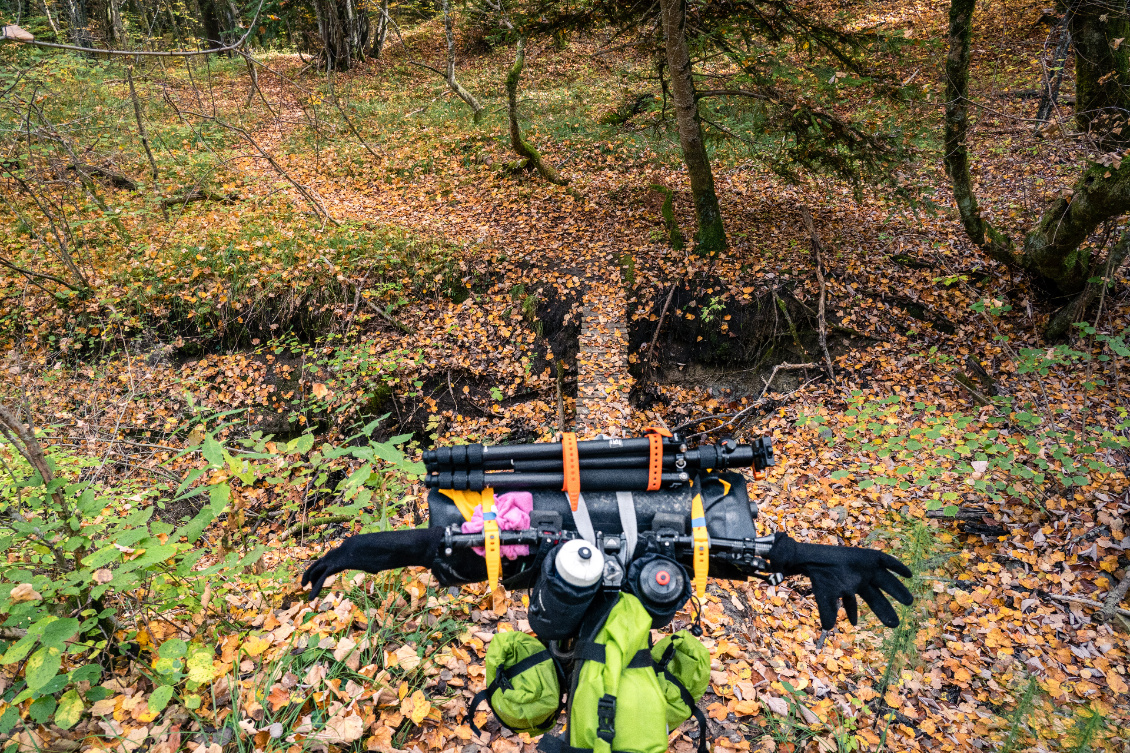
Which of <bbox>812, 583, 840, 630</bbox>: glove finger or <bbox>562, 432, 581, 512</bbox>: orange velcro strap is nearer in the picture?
<bbox>812, 583, 840, 630</bbox>: glove finger

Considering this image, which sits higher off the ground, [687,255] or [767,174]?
[767,174]

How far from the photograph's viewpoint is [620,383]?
7.55 meters

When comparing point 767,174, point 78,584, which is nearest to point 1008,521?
point 78,584

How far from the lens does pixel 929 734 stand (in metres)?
3.45

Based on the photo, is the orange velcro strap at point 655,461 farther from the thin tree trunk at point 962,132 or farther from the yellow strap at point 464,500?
the thin tree trunk at point 962,132

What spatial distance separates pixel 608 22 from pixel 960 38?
4739 millimetres

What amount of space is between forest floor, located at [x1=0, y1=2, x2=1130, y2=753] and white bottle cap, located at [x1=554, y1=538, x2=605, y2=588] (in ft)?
6.31

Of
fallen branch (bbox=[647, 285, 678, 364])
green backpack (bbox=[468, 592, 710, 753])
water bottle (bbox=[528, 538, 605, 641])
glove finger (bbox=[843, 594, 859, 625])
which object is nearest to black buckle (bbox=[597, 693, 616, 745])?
green backpack (bbox=[468, 592, 710, 753])

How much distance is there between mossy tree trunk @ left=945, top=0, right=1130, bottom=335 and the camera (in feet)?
19.5

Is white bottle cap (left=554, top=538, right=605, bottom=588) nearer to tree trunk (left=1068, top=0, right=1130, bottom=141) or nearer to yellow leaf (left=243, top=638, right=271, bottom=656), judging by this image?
yellow leaf (left=243, top=638, right=271, bottom=656)

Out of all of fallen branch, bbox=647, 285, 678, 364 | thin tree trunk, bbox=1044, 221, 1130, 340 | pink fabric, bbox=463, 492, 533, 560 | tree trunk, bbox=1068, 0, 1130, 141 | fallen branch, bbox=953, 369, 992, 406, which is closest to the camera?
pink fabric, bbox=463, 492, 533, 560

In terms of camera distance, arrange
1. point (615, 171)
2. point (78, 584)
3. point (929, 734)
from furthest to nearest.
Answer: point (615, 171) < point (929, 734) < point (78, 584)

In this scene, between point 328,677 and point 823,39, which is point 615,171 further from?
point 328,677

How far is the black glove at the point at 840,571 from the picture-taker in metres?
1.99
